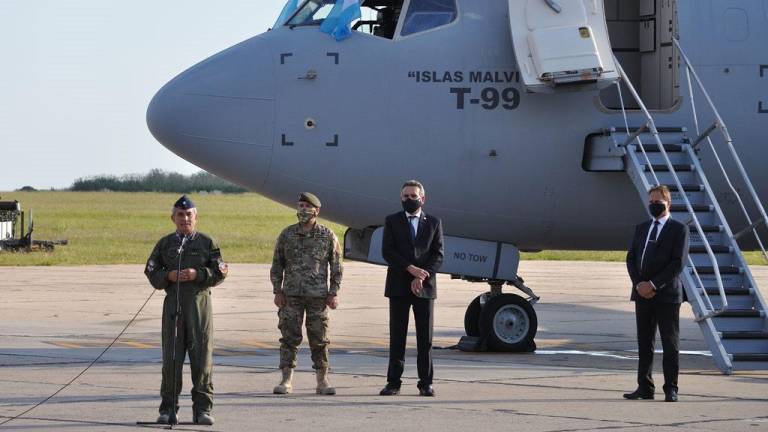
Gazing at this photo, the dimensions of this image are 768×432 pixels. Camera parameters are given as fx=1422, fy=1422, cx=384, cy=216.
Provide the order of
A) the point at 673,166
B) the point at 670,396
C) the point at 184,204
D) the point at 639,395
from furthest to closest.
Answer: the point at 673,166
the point at 639,395
the point at 670,396
the point at 184,204

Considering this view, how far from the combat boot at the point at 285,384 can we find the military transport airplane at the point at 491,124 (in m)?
3.35

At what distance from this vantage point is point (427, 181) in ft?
56.6

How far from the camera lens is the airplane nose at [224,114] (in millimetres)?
16766

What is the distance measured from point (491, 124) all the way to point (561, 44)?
4.41 feet

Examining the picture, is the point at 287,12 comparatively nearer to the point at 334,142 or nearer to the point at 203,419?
the point at 334,142

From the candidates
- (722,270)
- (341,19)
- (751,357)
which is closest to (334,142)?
(341,19)

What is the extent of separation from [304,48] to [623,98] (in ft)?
14.2

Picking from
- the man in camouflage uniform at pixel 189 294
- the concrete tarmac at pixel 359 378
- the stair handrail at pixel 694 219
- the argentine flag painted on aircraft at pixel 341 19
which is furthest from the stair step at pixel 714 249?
the man in camouflage uniform at pixel 189 294

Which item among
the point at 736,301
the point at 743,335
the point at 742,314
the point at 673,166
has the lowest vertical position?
the point at 743,335

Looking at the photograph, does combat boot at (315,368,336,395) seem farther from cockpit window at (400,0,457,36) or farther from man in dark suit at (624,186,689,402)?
cockpit window at (400,0,457,36)

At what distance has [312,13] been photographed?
57.7 feet

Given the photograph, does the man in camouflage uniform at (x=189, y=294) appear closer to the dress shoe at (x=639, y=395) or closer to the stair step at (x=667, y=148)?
the dress shoe at (x=639, y=395)

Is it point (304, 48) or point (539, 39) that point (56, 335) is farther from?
point (539, 39)

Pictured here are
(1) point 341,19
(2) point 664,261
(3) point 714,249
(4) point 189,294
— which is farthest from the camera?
(1) point 341,19
